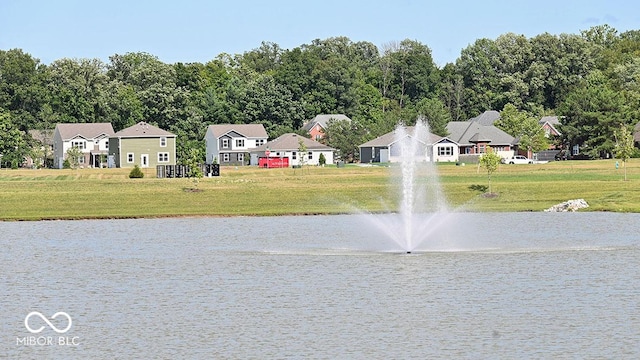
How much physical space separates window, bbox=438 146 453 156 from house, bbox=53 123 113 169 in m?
47.9

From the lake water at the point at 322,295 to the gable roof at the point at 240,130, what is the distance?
102237 millimetres

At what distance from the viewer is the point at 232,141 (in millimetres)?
159250

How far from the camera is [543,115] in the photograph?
18025 centimetres

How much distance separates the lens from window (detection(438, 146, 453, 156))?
150 meters

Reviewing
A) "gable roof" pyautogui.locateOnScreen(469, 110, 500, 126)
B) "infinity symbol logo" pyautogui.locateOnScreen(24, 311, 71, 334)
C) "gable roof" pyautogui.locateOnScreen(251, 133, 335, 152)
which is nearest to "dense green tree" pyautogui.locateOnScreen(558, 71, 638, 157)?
"gable roof" pyautogui.locateOnScreen(251, 133, 335, 152)

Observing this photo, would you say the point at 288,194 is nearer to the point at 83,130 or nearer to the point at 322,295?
the point at 322,295

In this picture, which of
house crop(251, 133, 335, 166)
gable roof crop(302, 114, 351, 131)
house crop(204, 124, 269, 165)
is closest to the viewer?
house crop(251, 133, 335, 166)

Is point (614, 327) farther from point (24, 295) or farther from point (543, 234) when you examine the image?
point (543, 234)

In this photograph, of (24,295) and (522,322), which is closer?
(522,322)

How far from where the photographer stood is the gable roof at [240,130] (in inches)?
6255

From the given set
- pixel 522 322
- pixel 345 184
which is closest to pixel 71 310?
pixel 522 322

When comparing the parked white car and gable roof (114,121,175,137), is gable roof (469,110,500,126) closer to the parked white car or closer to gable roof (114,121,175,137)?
the parked white car

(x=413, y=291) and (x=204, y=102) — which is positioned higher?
(x=204, y=102)

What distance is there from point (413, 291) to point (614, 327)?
832 centimetres
